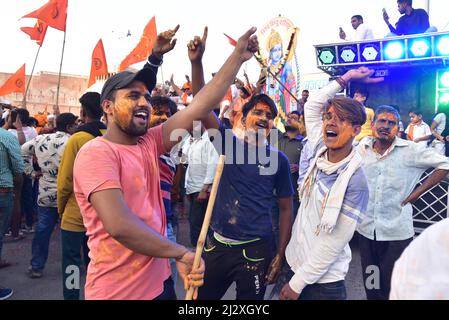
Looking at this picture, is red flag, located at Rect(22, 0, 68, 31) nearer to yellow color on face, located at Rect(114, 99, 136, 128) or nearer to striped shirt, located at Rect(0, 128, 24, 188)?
striped shirt, located at Rect(0, 128, 24, 188)

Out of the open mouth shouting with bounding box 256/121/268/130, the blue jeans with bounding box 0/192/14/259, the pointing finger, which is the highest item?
the pointing finger

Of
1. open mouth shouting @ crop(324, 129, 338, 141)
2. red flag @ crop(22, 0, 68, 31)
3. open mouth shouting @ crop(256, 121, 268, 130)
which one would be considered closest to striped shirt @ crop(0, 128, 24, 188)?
open mouth shouting @ crop(256, 121, 268, 130)

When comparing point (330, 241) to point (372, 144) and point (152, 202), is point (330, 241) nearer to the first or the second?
point (152, 202)

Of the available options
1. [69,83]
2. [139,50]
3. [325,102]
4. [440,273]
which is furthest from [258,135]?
[69,83]

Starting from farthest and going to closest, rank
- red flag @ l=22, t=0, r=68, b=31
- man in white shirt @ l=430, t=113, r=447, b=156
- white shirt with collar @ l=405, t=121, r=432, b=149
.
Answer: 1. red flag @ l=22, t=0, r=68, b=31
2. white shirt with collar @ l=405, t=121, r=432, b=149
3. man in white shirt @ l=430, t=113, r=447, b=156

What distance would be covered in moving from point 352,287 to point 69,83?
36.5 metres

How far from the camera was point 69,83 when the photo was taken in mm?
37531

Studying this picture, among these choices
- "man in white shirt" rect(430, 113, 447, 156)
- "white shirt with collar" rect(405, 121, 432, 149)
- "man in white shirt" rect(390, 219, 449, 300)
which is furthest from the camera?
"white shirt with collar" rect(405, 121, 432, 149)

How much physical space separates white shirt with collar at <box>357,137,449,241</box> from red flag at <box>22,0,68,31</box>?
29.4 feet

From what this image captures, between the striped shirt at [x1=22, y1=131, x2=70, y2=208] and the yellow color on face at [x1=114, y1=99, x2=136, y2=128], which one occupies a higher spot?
the yellow color on face at [x1=114, y1=99, x2=136, y2=128]

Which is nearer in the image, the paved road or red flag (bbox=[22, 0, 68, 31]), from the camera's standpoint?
the paved road

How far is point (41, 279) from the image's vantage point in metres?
5.32

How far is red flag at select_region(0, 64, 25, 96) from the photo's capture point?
40.4ft

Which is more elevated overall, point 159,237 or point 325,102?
point 325,102
